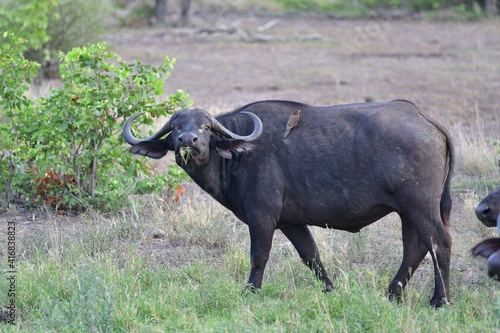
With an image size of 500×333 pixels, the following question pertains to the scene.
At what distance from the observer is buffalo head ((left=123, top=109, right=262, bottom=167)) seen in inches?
252

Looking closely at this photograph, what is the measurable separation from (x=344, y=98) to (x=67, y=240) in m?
8.39

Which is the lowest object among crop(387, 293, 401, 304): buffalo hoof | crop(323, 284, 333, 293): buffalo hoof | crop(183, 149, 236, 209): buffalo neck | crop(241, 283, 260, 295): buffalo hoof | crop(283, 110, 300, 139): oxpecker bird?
crop(323, 284, 333, 293): buffalo hoof

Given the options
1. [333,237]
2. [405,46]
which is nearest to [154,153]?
Result: [333,237]

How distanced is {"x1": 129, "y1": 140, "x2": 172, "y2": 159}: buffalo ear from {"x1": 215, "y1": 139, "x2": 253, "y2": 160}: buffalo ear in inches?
18.5

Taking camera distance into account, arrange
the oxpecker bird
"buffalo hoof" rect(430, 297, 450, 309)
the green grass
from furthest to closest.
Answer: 1. the oxpecker bird
2. "buffalo hoof" rect(430, 297, 450, 309)
3. the green grass

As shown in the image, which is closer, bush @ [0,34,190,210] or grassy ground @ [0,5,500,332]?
grassy ground @ [0,5,500,332]

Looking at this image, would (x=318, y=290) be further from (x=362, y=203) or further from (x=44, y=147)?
(x=44, y=147)

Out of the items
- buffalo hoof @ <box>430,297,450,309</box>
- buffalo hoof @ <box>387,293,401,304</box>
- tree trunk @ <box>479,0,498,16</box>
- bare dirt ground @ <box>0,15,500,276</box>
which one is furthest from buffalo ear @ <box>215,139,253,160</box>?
tree trunk @ <box>479,0,498,16</box>

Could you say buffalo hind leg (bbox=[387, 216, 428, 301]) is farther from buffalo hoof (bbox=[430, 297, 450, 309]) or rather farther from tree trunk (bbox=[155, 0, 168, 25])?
tree trunk (bbox=[155, 0, 168, 25])

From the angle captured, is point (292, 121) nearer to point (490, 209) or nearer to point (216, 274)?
point (216, 274)

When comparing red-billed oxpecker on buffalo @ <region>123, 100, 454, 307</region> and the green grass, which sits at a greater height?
red-billed oxpecker on buffalo @ <region>123, 100, 454, 307</region>

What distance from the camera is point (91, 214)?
8.86 m

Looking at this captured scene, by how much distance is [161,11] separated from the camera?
87.8 feet

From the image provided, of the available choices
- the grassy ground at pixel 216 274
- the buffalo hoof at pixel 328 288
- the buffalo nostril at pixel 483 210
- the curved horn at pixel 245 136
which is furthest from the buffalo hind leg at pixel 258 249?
the buffalo nostril at pixel 483 210
